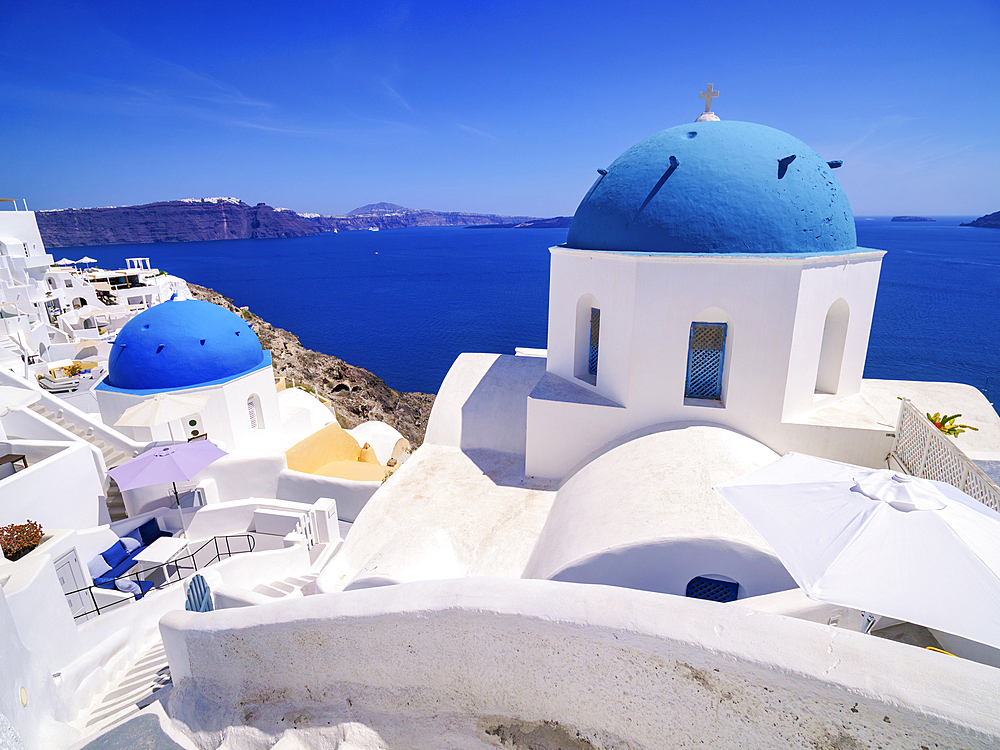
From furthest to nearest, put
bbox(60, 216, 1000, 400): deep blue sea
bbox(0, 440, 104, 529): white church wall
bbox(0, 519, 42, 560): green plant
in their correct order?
bbox(60, 216, 1000, 400): deep blue sea → bbox(0, 440, 104, 529): white church wall → bbox(0, 519, 42, 560): green plant

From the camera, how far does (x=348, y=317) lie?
217 feet

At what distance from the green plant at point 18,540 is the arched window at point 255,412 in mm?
5594

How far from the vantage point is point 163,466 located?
1039 cm

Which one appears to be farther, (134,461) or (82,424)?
(82,424)

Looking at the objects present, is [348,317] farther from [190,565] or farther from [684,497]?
[684,497]

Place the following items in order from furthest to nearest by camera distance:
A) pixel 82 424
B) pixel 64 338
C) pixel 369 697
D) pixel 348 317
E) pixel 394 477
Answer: pixel 348 317 → pixel 64 338 → pixel 82 424 → pixel 394 477 → pixel 369 697

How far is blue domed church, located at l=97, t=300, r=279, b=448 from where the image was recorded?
12.4 m

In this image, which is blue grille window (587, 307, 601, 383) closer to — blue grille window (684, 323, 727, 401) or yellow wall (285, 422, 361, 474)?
blue grille window (684, 323, 727, 401)

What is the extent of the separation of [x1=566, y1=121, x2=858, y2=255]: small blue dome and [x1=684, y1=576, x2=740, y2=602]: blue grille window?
4.72m

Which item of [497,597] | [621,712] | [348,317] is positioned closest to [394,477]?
[497,597]

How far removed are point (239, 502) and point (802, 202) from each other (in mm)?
12824

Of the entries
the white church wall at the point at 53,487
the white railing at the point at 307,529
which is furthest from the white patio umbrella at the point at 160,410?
the white railing at the point at 307,529

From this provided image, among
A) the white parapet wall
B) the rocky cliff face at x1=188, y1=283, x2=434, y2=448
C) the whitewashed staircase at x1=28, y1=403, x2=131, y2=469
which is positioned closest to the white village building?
the white parapet wall

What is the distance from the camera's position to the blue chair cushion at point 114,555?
34.3 feet
